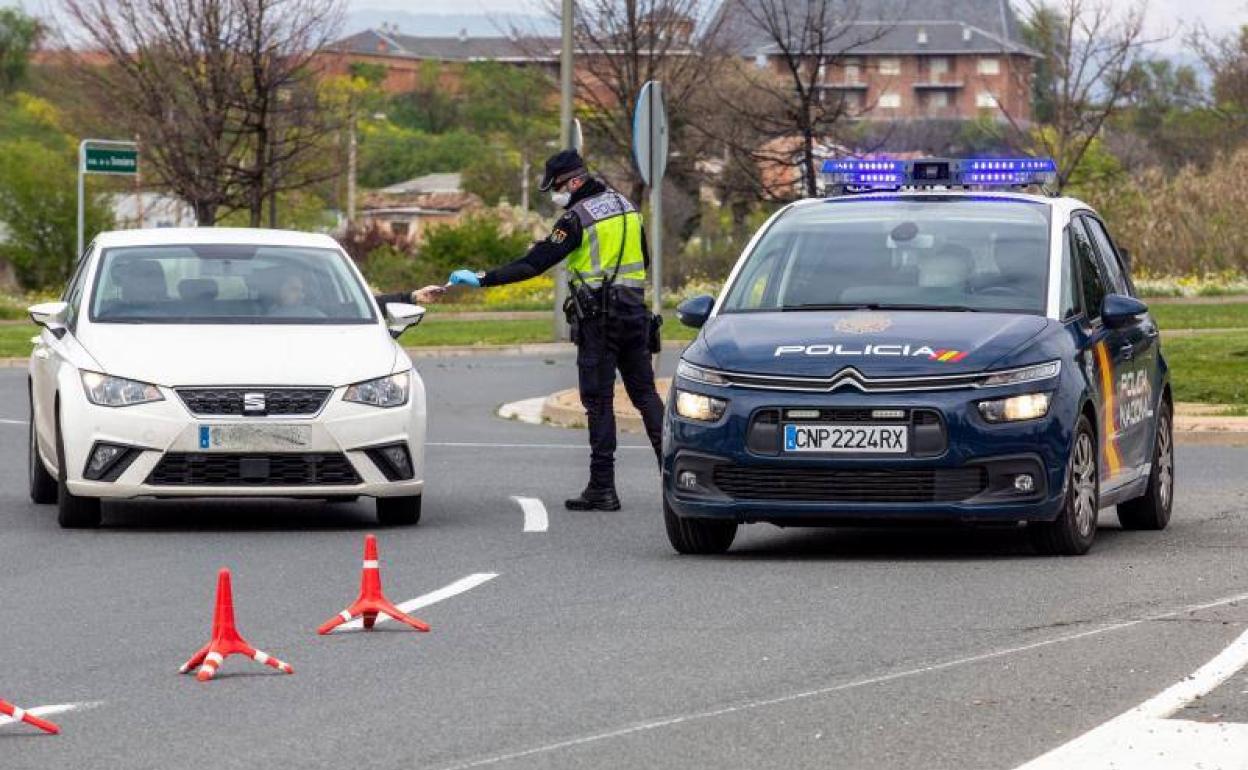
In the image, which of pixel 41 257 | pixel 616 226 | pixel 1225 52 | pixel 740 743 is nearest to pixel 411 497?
pixel 616 226

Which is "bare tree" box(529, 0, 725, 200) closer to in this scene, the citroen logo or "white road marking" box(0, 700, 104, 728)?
the citroen logo

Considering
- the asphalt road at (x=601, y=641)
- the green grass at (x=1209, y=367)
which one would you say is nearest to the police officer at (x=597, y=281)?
the asphalt road at (x=601, y=641)

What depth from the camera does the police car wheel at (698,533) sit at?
12094 millimetres

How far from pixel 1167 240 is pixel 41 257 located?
1117 inches

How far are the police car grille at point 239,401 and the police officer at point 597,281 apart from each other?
1.49 metres

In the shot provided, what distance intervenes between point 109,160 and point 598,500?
24.4 m

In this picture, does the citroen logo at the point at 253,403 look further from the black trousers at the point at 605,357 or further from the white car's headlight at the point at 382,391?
the black trousers at the point at 605,357

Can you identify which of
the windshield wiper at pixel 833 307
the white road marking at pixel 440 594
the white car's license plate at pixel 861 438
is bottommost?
the white road marking at pixel 440 594

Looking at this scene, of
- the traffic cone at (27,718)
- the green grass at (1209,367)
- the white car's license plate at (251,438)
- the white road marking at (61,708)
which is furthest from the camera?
the green grass at (1209,367)

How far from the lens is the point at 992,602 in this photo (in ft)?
33.4

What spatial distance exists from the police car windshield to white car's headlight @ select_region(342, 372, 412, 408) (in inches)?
78.8

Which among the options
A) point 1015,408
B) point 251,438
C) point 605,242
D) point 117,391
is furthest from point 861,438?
point 117,391

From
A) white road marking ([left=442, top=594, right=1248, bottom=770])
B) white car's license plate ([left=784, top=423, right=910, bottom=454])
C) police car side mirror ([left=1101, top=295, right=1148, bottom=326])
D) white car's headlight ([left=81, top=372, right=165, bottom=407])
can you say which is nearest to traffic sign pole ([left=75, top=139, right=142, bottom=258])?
white car's headlight ([left=81, top=372, right=165, bottom=407])

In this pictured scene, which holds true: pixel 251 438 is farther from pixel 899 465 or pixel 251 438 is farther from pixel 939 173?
pixel 939 173
